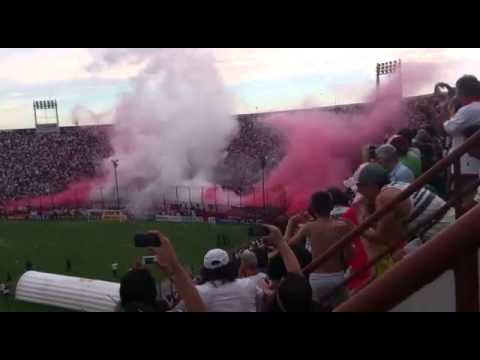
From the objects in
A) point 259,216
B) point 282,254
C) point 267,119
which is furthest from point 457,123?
point 267,119

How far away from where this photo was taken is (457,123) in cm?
352

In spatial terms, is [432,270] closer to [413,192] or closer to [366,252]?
[413,192]

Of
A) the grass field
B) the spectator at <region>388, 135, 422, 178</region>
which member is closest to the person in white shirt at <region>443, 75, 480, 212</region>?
the spectator at <region>388, 135, 422, 178</region>

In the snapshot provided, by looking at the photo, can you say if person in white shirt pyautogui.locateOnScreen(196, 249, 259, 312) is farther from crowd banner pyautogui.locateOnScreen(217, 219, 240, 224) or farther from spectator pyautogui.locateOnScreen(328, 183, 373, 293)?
crowd banner pyautogui.locateOnScreen(217, 219, 240, 224)

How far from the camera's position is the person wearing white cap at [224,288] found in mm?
2895

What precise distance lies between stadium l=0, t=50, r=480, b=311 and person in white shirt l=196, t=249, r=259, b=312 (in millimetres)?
100

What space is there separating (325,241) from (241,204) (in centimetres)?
2754

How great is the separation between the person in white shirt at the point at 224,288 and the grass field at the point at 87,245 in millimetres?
12673

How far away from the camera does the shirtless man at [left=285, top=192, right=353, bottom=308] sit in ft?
11.2

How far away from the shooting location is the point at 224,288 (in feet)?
9.66

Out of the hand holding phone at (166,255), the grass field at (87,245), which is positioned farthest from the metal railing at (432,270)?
the grass field at (87,245)

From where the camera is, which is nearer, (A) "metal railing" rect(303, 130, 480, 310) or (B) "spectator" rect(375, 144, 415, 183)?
(A) "metal railing" rect(303, 130, 480, 310)

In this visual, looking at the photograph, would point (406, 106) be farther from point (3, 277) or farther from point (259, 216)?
point (3, 277)
